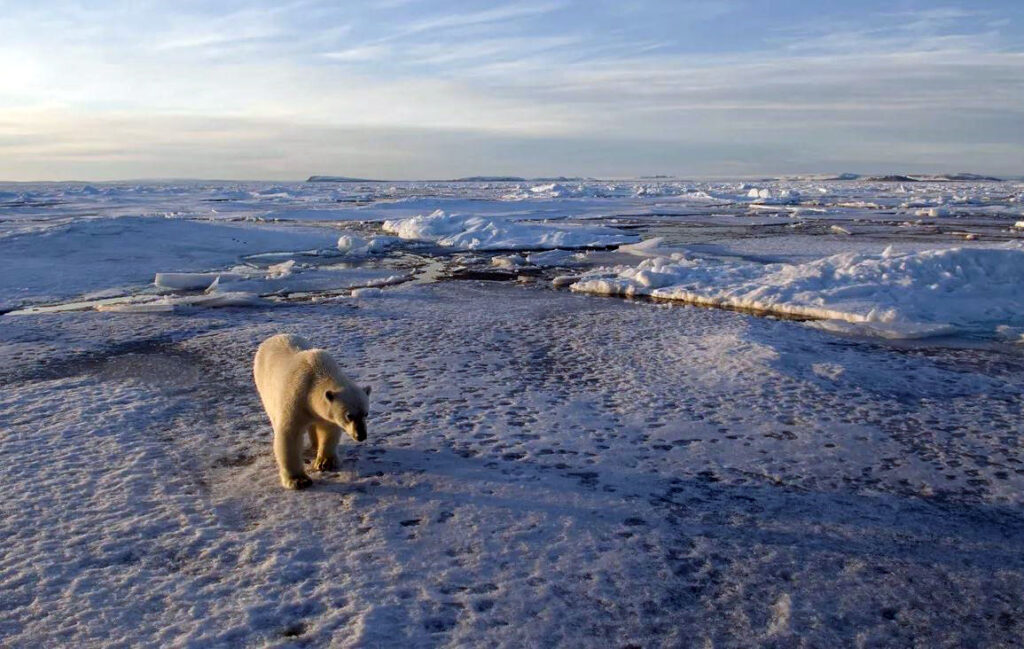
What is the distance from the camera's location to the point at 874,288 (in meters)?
9.80

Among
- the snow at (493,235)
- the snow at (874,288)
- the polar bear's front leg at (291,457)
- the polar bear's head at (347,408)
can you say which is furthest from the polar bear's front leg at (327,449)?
the snow at (493,235)

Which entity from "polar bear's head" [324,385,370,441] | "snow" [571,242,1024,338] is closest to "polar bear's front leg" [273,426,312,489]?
"polar bear's head" [324,385,370,441]

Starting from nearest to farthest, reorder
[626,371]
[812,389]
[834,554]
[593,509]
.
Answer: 1. [834,554]
2. [593,509]
3. [812,389]
4. [626,371]

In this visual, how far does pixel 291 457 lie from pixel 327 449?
28cm

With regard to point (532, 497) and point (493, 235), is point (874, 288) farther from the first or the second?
point (493, 235)

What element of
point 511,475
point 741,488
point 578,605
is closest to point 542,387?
point 511,475

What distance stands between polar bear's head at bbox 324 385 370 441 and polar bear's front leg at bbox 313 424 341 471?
0.41 meters

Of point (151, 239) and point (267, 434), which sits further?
point (151, 239)

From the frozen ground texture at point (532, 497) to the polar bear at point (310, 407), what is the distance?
0.53 ft

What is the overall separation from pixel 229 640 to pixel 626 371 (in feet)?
13.9

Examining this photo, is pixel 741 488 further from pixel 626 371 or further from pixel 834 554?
pixel 626 371

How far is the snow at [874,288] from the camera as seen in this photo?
8648 millimetres

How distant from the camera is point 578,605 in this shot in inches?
116

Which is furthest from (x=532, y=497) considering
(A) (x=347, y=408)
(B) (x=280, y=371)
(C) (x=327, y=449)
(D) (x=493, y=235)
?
(D) (x=493, y=235)
